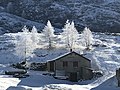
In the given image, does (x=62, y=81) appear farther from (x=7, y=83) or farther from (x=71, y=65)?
(x=7, y=83)

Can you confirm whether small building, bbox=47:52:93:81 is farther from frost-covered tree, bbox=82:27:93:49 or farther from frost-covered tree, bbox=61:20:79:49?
frost-covered tree, bbox=82:27:93:49

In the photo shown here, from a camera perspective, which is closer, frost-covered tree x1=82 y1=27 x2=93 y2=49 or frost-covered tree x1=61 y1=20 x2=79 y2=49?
frost-covered tree x1=61 y1=20 x2=79 y2=49

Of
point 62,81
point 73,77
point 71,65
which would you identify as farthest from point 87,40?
point 62,81

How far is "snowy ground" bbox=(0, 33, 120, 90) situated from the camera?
2366 inches

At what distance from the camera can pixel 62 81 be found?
235 ft

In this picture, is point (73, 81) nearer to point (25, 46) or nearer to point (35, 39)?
point (25, 46)

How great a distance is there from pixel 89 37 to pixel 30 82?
53.6 metres

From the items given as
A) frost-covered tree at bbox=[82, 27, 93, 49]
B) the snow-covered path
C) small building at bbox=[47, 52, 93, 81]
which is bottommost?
the snow-covered path

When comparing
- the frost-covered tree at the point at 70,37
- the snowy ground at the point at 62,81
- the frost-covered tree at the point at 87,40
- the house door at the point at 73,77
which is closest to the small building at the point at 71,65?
the house door at the point at 73,77

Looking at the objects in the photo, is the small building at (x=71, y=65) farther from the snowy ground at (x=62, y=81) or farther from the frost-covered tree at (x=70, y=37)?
the frost-covered tree at (x=70, y=37)

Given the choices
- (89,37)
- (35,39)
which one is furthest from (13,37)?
(89,37)

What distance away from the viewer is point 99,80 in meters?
69.8

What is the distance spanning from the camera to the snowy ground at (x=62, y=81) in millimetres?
60097

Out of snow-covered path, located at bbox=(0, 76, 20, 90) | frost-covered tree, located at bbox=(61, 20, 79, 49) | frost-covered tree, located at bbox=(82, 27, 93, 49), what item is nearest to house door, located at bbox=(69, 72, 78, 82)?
snow-covered path, located at bbox=(0, 76, 20, 90)
